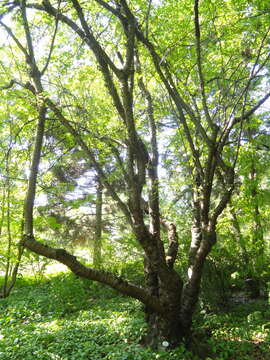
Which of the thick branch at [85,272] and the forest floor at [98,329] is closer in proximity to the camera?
the thick branch at [85,272]

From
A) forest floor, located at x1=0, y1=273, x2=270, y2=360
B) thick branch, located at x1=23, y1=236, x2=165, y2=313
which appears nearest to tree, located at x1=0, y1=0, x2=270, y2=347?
thick branch, located at x1=23, y1=236, x2=165, y2=313

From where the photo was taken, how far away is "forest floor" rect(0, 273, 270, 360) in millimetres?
3596

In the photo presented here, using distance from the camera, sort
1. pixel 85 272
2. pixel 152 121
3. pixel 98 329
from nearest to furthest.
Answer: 1. pixel 85 272
2. pixel 98 329
3. pixel 152 121

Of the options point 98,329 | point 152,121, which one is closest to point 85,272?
point 98,329

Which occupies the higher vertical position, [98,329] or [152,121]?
[152,121]

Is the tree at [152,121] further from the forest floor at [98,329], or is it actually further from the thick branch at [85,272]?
the forest floor at [98,329]

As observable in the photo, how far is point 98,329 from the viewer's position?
4.39m

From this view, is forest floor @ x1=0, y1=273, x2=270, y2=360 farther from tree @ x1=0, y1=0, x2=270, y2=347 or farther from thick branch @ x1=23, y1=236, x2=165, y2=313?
thick branch @ x1=23, y1=236, x2=165, y2=313

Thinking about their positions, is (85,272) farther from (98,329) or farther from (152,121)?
(152,121)

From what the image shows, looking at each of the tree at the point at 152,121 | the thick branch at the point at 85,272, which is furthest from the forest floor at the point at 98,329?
the thick branch at the point at 85,272

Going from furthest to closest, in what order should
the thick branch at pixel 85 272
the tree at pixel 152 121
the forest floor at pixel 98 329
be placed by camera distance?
the forest floor at pixel 98 329 → the tree at pixel 152 121 → the thick branch at pixel 85 272

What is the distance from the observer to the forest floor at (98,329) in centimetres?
360

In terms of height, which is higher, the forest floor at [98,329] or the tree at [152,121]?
the tree at [152,121]

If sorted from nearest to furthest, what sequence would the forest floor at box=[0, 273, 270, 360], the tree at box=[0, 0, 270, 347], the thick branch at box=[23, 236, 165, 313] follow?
the thick branch at box=[23, 236, 165, 313], the tree at box=[0, 0, 270, 347], the forest floor at box=[0, 273, 270, 360]
